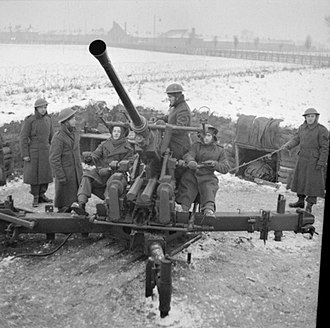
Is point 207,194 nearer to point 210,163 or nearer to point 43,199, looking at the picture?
point 210,163

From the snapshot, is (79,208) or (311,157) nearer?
(79,208)

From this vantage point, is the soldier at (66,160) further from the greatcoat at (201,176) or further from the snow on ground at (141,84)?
the snow on ground at (141,84)

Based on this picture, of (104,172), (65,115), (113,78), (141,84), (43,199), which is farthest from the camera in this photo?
(141,84)

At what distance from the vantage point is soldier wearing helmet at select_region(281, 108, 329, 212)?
643cm

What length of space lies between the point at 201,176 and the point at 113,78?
2151 millimetres

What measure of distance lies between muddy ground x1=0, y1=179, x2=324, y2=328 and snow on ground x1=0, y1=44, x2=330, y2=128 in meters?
4.47

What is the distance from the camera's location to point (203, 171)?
522 cm

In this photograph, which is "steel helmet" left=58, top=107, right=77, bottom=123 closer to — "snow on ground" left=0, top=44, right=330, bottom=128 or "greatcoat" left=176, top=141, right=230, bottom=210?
"greatcoat" left=176, top=141, right=230, bottom=210

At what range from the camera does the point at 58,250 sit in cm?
523

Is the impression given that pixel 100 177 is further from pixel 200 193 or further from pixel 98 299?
pixel 98 299

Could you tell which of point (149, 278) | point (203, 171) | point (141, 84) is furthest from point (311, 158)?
point (141, 84)

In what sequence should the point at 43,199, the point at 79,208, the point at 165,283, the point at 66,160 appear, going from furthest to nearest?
1. the point at 43,199
2. the point at 66,160
3. the point at 79,208
4. the point at 165,283

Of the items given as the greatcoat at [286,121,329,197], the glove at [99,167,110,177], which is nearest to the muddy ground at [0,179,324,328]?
the glove at [99,167,110,177]

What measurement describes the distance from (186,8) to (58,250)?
7.68 meters
